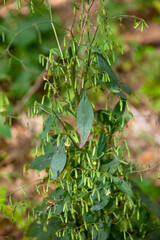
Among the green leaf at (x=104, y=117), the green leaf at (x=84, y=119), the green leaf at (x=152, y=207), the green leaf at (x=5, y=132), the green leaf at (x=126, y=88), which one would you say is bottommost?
the green leaf at (x=152, y=207)

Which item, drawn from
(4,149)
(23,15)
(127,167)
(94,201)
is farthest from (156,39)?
(94,201)

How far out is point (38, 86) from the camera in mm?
2434

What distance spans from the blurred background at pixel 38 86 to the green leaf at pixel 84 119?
34.7 inches

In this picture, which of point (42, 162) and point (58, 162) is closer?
point (58, 162)

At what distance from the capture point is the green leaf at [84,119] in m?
0.81

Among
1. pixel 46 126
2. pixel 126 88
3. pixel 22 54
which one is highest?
pixel 22 54

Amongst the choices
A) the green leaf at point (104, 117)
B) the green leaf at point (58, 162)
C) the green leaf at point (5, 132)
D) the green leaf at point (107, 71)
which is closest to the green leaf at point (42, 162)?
the green leaf at point (58, 162)

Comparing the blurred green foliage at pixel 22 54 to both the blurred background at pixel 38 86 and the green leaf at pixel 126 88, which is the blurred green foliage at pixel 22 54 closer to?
the blurred background at pixel 38 86

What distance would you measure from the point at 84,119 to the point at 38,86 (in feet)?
5.48

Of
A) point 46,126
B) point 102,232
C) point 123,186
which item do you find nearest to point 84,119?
point 46,126

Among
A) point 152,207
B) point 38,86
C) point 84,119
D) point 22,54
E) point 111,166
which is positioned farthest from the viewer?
point 22,54

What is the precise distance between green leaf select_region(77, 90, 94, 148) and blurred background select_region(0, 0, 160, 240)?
88 centimetres

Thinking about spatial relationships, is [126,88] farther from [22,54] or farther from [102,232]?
[22,54]

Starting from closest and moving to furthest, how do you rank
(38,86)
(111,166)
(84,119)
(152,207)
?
(84,119) < (111,166) < (152,207) < (38,86)
